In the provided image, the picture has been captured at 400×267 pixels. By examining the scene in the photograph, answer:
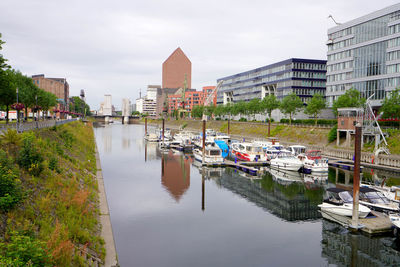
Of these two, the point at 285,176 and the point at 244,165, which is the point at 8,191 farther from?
the point at 244,165

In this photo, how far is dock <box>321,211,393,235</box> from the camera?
85.7ft

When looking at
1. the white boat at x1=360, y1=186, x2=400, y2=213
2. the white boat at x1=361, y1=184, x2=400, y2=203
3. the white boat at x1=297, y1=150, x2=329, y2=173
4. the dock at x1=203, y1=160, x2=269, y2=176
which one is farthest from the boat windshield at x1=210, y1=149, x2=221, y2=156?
the white boat at x1=360, y1=186, x2=400, y2=213

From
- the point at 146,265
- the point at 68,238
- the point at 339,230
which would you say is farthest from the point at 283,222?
the point at 68,238

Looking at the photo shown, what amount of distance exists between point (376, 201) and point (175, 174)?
30186 millimetres

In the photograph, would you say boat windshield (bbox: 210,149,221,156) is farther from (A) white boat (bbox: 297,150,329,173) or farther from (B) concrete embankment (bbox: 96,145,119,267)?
(B) concrete embankment (bbox: 96,145,119,267)

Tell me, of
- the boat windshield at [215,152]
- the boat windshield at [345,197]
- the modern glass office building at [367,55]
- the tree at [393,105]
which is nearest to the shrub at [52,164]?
the boat windshield at [345,197]

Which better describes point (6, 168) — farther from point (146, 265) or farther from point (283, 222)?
point (283, 222)

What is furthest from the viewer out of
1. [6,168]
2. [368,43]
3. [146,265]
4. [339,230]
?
[368,43]

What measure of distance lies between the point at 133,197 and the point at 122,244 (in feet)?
45.2

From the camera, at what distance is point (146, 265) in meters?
21.1

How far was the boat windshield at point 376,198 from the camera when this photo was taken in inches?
1230

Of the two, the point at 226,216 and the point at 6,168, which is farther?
the point at 226,216

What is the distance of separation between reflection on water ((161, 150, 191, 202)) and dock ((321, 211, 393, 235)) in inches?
686

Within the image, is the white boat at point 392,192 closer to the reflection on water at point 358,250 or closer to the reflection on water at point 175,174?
the reflection on water at point 358,250
